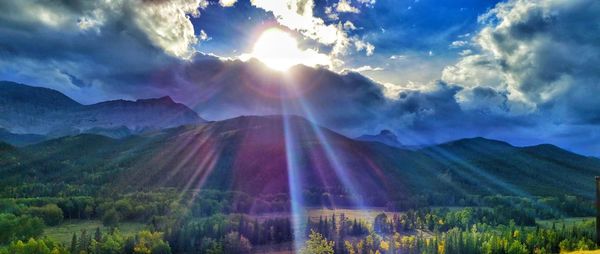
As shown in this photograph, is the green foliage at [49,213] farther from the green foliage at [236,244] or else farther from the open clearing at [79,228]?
the green foliage at [236,244]

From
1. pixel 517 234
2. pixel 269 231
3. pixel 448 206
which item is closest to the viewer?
pixel 517 234

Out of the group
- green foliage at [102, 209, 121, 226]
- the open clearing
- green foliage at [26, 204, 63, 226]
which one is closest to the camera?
the open clearing

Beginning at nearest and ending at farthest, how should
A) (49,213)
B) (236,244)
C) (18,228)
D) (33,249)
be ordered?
(33,249) → (236,244) → (18,228) → (49,213)

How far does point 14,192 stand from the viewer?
17675 centimetres

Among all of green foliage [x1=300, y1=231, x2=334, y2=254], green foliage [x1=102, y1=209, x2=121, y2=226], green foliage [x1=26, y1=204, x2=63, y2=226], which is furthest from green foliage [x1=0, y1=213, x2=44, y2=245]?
green foliage [x1=300, y1=231, x2=334, y2=254]

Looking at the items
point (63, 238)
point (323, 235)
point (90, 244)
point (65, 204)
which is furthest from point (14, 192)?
point (323, 235)

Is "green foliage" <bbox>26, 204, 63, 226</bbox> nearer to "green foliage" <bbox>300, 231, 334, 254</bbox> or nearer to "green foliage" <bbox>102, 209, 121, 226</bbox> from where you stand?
"green foliage" <bbox>102, 209, 121, 226</bbox>

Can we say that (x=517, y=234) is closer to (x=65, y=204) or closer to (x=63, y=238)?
(x=63, y=238)

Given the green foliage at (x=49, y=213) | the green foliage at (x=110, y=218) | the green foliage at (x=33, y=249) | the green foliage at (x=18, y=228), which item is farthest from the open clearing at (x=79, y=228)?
the green foliage at (x=33, y=249)

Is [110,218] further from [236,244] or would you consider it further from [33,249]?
[33,249]

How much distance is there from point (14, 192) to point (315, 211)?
11346cm

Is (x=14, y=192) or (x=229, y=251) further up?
(x=14, y=192)

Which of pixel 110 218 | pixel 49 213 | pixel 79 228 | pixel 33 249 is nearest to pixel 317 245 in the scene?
pixel 33 249

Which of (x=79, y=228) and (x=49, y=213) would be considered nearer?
(x=79, y=228)
